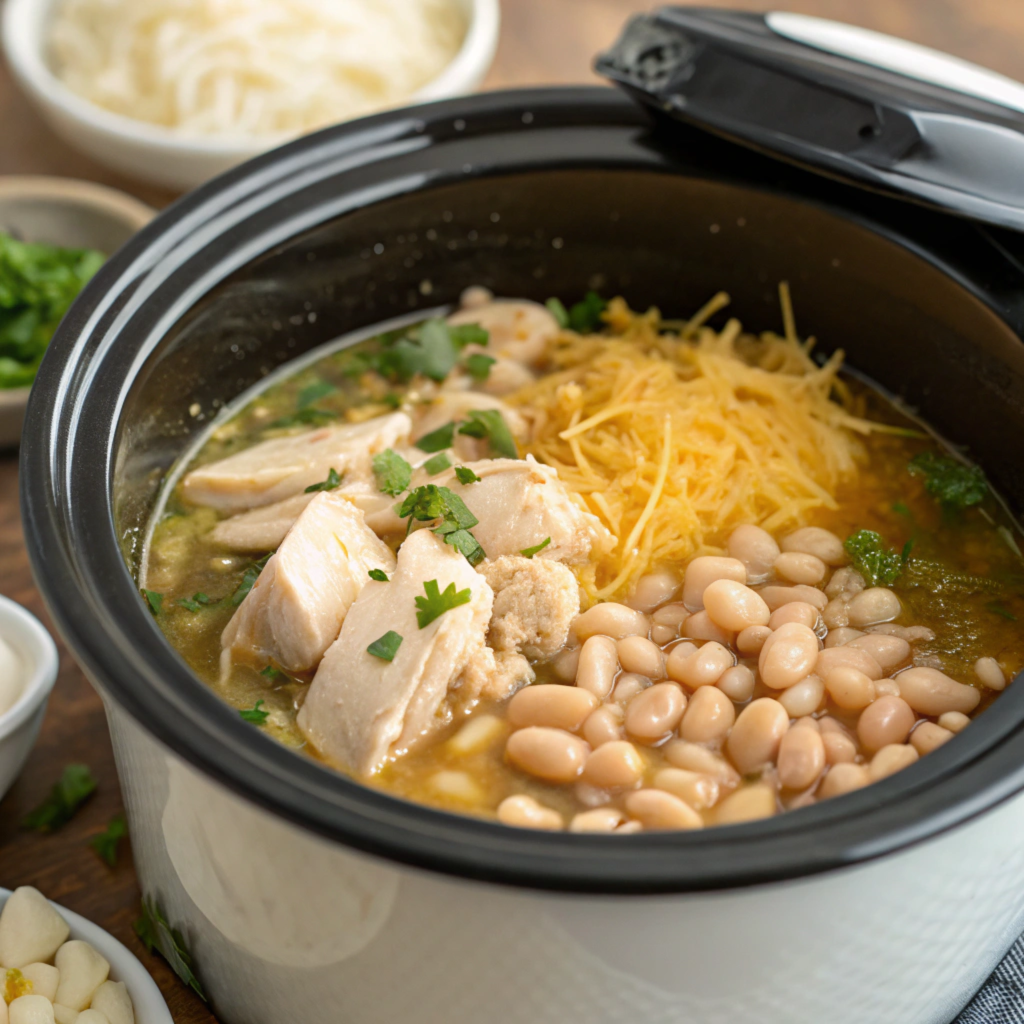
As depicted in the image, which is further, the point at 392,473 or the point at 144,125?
the point at 144,125

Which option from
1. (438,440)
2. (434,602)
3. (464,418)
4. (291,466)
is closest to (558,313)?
(464,418)

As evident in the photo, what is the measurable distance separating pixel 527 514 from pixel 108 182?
2700 millimetres

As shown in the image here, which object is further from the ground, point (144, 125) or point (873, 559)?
point (873, 559)

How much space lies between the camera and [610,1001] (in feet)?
6.16

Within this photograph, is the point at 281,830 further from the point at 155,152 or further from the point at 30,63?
the point at 30,63

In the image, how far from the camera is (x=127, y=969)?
2312mm

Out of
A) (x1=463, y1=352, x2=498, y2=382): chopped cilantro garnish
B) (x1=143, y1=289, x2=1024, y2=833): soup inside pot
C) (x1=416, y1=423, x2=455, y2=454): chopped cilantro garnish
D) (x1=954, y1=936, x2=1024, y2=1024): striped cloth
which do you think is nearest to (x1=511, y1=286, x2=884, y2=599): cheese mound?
(x1=143, y1=289, x2=1024, y2=833): soup inside pot

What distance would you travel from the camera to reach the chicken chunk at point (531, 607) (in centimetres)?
253

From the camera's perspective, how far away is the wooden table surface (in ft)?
8.59

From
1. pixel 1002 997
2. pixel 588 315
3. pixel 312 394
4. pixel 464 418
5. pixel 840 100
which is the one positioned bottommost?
pixel 312 394

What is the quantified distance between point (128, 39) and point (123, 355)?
2.53 m

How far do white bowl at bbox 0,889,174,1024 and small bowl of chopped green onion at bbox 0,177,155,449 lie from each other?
1.61 m

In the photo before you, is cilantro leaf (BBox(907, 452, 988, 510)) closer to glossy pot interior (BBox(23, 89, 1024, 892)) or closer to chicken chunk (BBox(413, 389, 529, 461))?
glossy pot interior (BBox(23, 89, 1024, 892))

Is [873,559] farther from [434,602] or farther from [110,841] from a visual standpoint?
[110,841]
